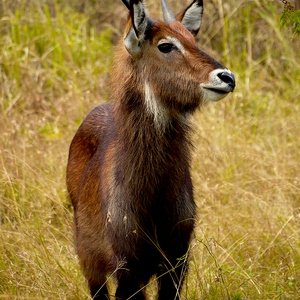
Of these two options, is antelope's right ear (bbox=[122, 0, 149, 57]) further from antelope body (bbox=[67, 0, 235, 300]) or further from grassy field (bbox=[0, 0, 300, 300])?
grassy field (bbox=[0, 0, 300, 300])

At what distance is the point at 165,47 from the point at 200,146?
2.64 meters

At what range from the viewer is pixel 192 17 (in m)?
4.80

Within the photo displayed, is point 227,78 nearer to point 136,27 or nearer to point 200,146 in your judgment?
point 136,27

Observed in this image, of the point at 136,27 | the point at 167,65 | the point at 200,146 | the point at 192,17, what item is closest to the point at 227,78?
the point at 167,65

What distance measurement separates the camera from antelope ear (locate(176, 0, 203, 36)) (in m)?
4.78

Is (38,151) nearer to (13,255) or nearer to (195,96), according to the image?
(13,255)

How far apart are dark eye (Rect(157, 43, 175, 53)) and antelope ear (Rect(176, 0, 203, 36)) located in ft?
1.97

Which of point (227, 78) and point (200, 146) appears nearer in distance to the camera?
point (227, 78)

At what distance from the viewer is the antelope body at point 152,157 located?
4215 mm

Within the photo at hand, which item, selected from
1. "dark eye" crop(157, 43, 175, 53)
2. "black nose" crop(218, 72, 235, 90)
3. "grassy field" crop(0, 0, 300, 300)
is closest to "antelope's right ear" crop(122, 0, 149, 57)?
"dark eye" crop(157, 43, 175, 53)

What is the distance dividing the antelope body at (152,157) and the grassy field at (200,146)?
0.94 ft

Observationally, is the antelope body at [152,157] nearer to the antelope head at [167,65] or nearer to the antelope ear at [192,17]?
the antelope head at [167,65]

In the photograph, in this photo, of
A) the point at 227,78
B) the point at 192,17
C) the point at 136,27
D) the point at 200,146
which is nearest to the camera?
the point at 227,78

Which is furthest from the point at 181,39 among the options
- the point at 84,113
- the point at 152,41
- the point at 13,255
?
the point at 84,113
